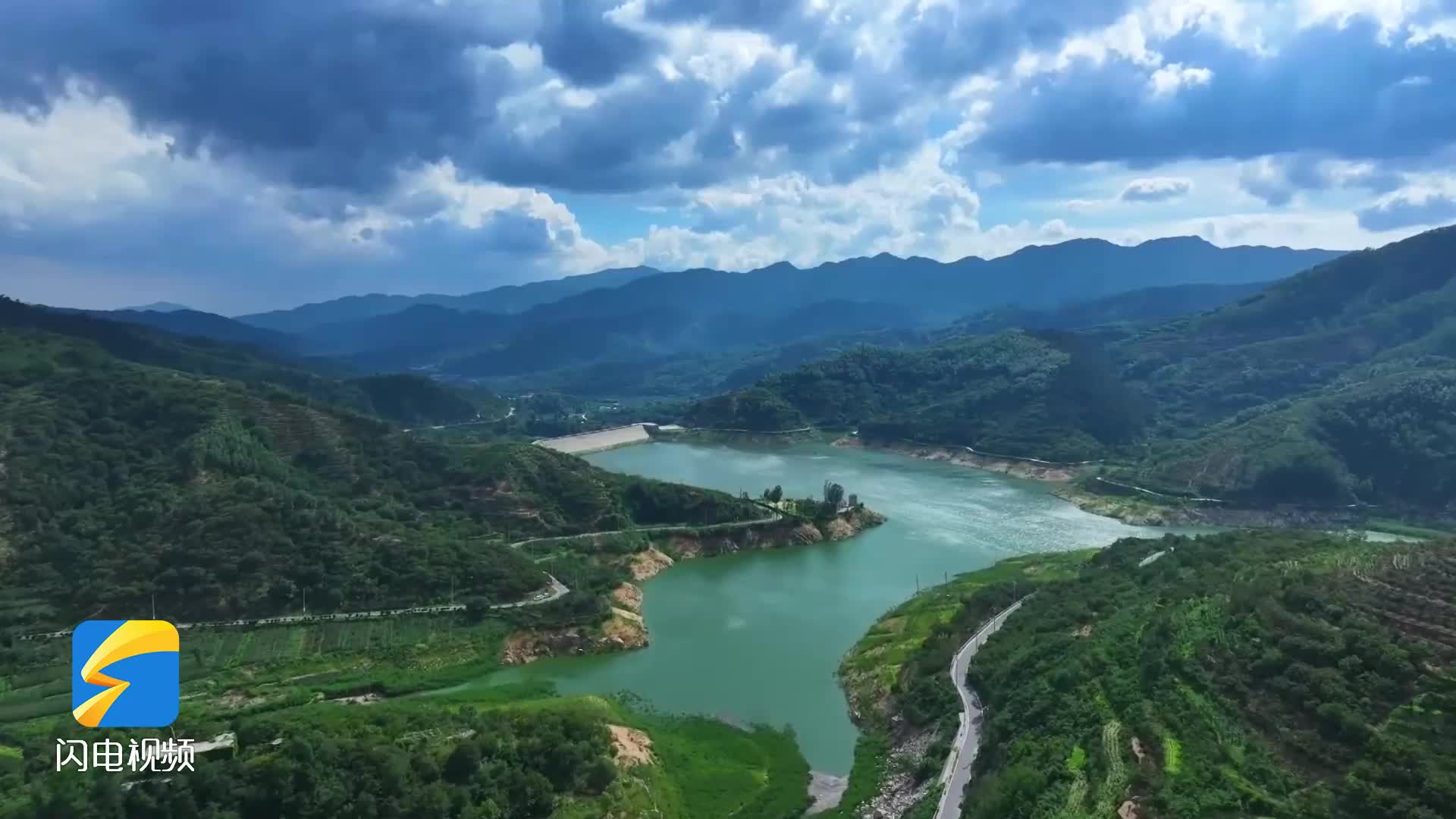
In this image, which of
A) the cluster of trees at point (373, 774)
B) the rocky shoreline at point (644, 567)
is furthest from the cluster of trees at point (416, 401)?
the cluster of trees at point (373, 774)

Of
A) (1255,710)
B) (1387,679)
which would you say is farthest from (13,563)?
(1387,679)

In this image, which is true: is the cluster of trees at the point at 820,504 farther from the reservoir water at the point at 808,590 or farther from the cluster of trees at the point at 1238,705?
the cluster of trees at the point at 1238,705

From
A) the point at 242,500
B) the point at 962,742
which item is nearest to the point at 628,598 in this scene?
the point at 242,500

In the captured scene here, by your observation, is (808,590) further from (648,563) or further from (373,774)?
(373,774)

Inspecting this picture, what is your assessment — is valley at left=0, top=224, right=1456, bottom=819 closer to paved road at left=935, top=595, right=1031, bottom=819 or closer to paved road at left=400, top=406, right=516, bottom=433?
paved road at left=935, top=595, right=1031, bottom=819

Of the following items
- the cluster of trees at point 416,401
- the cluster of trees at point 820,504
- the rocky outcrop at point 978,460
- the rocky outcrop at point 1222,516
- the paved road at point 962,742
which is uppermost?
the cluster of trees at point 416,401

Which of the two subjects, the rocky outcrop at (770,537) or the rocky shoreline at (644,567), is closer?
the rocky shoreline at (644,567)
